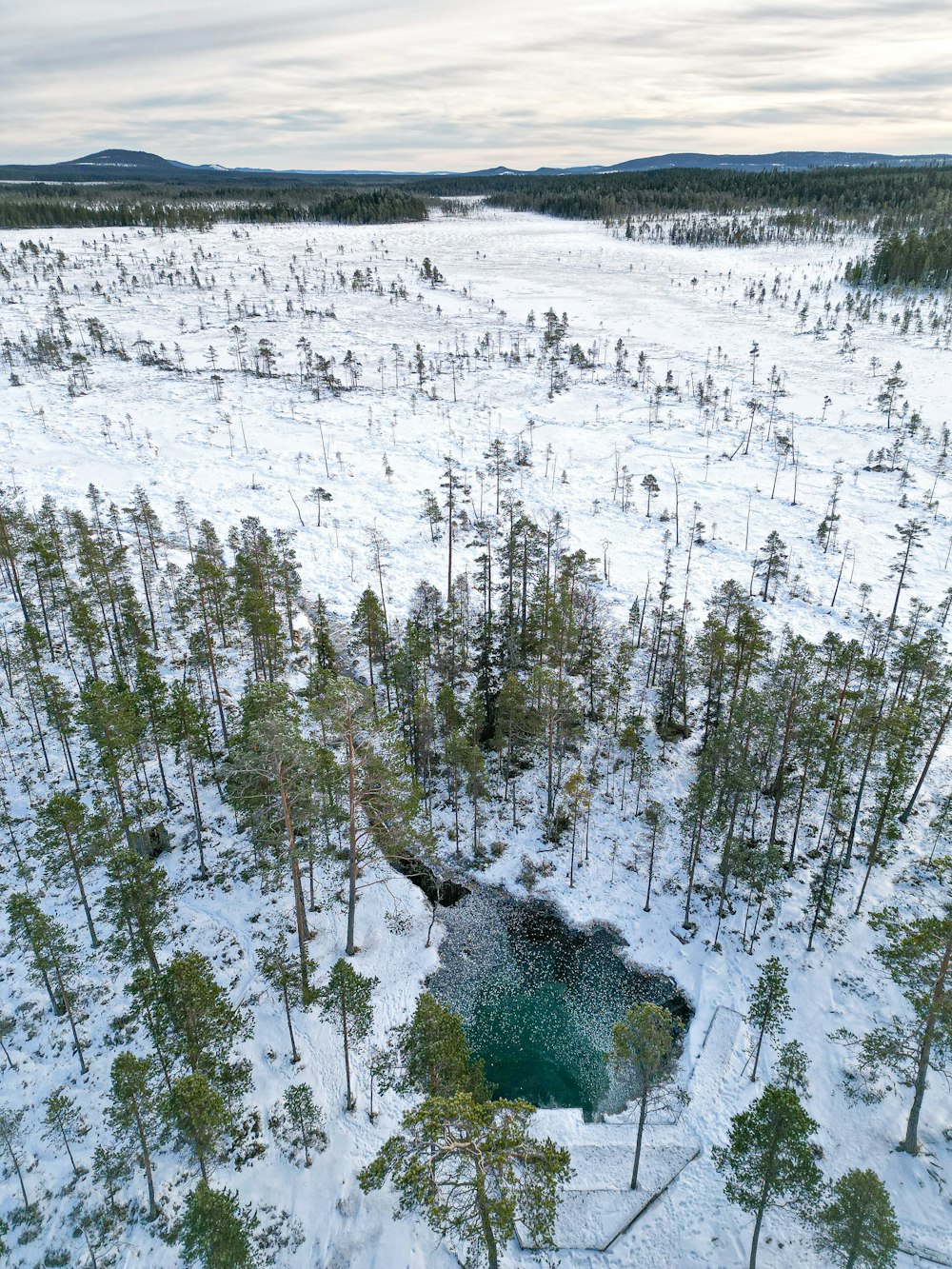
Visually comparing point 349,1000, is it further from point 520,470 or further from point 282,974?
point 520,470

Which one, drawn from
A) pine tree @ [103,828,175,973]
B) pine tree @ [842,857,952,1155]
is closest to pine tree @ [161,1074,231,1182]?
pine tree @ [103,828,175,973]

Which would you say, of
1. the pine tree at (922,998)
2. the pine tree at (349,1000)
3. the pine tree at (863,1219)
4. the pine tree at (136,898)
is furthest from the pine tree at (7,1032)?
the pine tree at (922,998)

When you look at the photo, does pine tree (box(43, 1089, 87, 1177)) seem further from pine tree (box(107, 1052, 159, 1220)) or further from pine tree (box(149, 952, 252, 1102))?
pine tree (box(149, 952, 252, 1102))

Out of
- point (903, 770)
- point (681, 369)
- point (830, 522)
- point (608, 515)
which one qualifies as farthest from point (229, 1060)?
point (681, 369)

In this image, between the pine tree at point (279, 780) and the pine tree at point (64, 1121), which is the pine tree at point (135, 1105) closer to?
the pine tree at point (64, 1121)

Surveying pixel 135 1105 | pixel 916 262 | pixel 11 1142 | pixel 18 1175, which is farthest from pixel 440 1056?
pixel 916 262

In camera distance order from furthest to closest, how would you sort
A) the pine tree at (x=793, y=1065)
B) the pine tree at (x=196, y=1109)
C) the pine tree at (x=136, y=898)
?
1. the pine tree at (x=136, y=898)
2. the pine tree at (x=793, y=1065)
3. the pine tree at (x=196, y=1109)

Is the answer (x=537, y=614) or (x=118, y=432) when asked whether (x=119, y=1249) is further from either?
(x=118, y=432)
